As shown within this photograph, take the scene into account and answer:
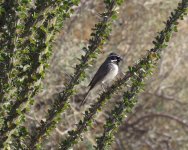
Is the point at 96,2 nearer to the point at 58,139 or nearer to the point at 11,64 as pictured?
the point at 58,139

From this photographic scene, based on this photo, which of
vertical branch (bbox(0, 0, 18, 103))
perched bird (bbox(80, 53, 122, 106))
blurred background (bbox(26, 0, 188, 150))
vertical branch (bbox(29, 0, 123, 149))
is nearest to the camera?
vertical branch (bbox(0, 0, 18, 103))

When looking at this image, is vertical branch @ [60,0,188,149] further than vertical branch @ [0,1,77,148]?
Yes

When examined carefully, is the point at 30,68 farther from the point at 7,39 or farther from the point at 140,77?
the point at 140,77

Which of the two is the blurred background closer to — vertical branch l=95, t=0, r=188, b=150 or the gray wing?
the gray wing

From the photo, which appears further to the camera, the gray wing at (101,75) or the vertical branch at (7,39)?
the gray wing at (101,75)

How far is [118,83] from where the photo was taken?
3.99m

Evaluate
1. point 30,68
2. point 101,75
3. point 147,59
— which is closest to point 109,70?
point 101,75

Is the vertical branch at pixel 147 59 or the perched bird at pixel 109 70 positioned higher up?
the perched bird at pixel 109 70

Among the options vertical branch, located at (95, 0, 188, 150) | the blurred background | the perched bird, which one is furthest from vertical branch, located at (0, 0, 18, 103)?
the blurred background

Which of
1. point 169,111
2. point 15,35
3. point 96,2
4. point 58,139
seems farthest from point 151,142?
point 15,35

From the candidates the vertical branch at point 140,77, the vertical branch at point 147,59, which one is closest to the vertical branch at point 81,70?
the vertical branch at point 147,59

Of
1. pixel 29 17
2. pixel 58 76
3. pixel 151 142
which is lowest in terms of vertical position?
pixel 151 142

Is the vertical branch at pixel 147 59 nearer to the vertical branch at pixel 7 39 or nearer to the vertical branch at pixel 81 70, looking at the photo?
the vertical branch at pixel 81 70

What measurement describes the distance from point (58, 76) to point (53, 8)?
602 centimetres
